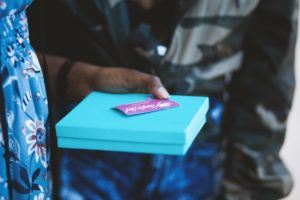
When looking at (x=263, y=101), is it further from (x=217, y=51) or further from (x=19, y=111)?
(x=19, y=111)

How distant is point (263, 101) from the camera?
98 cm

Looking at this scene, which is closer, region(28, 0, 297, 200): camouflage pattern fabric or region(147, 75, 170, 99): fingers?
region(147, 75, 170, 99): fingers

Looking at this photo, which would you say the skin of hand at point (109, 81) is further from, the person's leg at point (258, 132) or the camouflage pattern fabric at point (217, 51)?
the person's leg at point (258, 132)

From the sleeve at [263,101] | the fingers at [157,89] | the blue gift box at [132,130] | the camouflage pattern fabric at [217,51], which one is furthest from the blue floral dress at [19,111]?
the sleeve at [263,101]

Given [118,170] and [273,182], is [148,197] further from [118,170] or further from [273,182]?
[273,182]

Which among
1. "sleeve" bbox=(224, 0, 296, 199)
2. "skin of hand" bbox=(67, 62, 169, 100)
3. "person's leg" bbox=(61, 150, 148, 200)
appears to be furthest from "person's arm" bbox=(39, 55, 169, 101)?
"sleeve" bbox=(224, 0, 296, 199)

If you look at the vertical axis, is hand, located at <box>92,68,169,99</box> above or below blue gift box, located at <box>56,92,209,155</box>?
below

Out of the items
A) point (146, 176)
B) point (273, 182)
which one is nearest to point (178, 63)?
point (146, 176)

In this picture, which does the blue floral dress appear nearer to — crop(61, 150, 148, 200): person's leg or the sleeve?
crop(61, 150, 148, 200): person's leg

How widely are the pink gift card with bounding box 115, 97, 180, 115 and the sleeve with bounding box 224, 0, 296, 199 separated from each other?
37cm

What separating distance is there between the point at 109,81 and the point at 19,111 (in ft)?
0.79

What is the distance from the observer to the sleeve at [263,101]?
0.94 m

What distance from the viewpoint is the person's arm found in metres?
0.72

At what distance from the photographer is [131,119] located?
0.59 m
